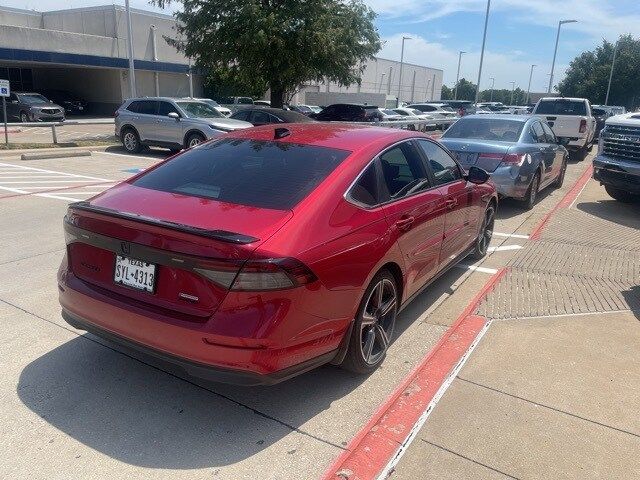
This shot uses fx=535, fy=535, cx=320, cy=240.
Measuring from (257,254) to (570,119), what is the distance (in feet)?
58.2

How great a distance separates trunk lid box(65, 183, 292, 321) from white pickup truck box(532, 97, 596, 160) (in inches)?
661

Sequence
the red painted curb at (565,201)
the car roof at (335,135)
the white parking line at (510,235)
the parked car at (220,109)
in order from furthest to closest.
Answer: the parked car at (220,109), the red painted curb at (565,201), the white parking line at (510,235), the car roof at (335,135)

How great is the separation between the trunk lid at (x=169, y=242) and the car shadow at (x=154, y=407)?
0.70 metres

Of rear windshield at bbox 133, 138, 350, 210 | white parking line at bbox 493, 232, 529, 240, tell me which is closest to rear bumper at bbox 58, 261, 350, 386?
rear windshield at bbox 133, 138, 350, 210

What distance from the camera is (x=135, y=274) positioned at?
2.98m

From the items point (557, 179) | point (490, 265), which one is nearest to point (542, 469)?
point (490, 265)

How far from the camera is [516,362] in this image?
393cm

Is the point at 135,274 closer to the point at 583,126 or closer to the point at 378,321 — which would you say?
the point at 378,321

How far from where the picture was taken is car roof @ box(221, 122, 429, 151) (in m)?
3.84

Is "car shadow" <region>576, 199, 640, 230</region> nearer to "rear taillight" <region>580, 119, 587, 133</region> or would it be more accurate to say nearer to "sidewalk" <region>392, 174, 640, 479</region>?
"sidewalk" <region>392, 174, 640, 479</region>

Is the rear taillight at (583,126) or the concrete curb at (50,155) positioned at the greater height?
the rear taillight at (583,126)

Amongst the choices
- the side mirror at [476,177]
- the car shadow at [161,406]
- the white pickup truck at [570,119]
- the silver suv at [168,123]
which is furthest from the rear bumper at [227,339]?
the white pickup truck at [570,119]

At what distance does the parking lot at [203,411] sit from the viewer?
2773 millimetres

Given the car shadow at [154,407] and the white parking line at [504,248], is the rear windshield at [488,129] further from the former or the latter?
the car shadow at [154,407]
